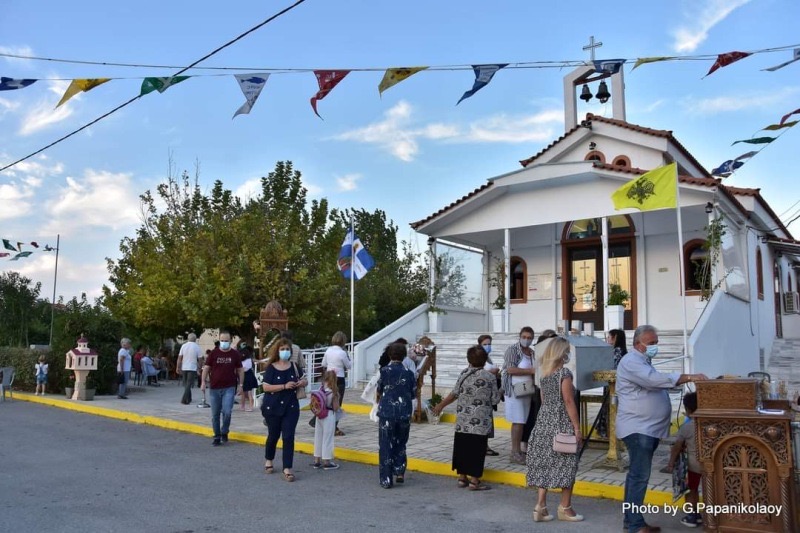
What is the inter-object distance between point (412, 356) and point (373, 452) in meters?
2.40

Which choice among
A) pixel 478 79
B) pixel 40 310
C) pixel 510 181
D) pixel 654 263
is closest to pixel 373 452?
pixel 478 79

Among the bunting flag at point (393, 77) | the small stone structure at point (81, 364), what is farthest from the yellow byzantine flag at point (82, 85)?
the small stone structure at point (81, 364)

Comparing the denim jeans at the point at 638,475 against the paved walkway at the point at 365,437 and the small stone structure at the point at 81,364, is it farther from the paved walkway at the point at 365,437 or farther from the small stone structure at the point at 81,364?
the small stone structure at the point at 81,364

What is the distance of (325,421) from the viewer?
8195 millimetres

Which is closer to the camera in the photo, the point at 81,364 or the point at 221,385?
the point at 221,385

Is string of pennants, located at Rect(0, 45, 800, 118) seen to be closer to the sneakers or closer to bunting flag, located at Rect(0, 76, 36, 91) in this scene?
bunting flag, located at Rect(0, 76, 36, 91)

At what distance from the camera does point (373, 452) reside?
29.5ft

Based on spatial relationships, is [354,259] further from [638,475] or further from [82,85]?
[638,475]

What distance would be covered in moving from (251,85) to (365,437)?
5.74 m

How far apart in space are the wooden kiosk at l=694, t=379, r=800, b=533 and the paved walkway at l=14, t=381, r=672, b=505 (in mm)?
1268

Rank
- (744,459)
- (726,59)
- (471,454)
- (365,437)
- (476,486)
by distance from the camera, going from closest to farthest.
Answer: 1. (744,459)
2. (471,454)
3. (476,486)
4. (726,59)
5. (365,437)

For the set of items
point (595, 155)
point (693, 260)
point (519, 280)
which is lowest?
point (519, 280)

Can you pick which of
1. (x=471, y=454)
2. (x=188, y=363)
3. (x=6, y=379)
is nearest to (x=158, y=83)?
(x=471, y=454)

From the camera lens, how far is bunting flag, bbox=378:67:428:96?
378 inches
